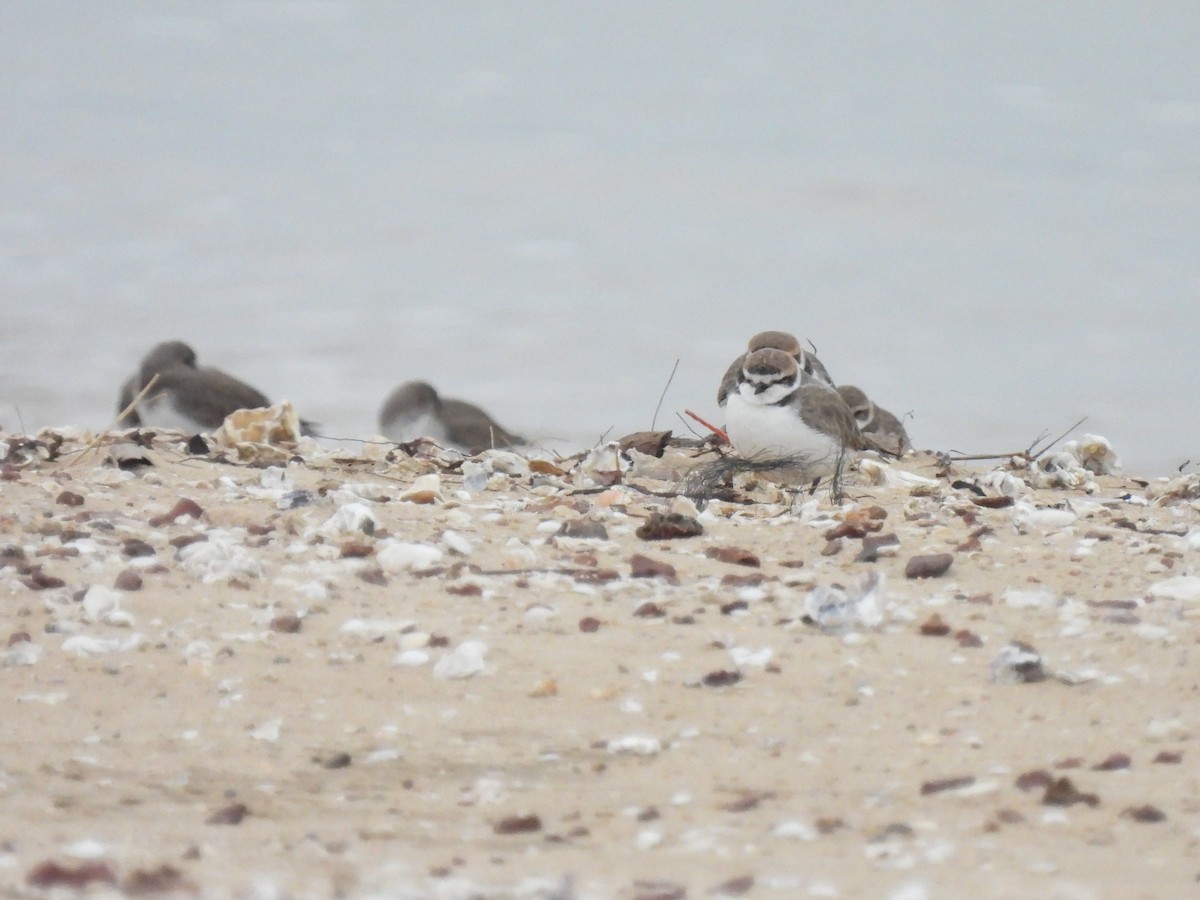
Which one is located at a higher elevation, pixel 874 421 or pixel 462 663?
pixel 874 421

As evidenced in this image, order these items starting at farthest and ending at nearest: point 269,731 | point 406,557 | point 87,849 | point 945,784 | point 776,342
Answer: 1. point 776,342
2. point 406,557
3. point 269,731
4. point 945,784
5. point 87,849

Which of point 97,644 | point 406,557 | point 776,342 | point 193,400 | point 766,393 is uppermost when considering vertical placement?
point 776,342

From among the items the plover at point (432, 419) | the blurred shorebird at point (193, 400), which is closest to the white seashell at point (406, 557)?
the blurred shorebird at point (193, 400)

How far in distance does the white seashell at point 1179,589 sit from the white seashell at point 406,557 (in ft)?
5.94

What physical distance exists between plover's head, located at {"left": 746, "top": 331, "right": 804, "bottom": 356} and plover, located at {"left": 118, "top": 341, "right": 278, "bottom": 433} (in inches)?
125

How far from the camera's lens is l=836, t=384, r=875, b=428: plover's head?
9.01 metres

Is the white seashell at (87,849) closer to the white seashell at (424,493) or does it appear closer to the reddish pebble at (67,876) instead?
the reddish pebble at (67,876)

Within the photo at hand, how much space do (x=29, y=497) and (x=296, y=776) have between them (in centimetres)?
230

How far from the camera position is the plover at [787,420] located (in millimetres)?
6496

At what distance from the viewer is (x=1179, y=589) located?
4031mm

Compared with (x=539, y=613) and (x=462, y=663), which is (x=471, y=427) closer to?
(x=539, y=613)

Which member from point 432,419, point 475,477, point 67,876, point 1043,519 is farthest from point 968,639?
point 432,419

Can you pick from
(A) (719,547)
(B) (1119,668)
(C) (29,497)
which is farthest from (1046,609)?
(C) (29,497)

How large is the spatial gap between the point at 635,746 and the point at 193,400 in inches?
289
